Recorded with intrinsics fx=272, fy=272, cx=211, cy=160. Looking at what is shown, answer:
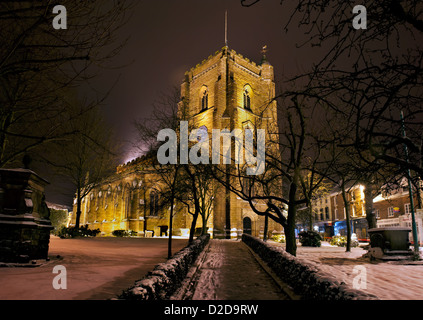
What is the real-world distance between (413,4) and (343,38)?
1.05m

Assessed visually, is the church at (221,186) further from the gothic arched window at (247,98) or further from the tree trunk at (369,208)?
the tree trunk at (369,208)

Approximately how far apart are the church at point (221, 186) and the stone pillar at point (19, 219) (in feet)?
76.6

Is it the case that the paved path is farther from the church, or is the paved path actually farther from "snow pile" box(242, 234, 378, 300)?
the church

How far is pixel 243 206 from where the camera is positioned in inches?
1417

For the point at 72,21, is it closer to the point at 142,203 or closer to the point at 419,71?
the point at 419,71

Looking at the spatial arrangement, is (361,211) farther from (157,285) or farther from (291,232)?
(157,285)

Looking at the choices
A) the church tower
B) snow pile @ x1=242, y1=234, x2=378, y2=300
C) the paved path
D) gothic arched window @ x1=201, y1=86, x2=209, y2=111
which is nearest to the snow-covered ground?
snow pile @ x1=242, y1=234, x2=378, y2=300

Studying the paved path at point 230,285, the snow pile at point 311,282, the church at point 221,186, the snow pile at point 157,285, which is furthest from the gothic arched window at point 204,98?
the snow pile at point 157,285

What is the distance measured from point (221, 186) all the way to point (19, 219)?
83.6 feet

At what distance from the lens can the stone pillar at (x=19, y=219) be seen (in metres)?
8.11

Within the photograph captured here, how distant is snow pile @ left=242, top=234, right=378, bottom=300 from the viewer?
3855 millimetres

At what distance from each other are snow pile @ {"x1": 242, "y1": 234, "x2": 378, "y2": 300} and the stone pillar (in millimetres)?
7813

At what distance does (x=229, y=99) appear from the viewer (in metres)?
39.1
